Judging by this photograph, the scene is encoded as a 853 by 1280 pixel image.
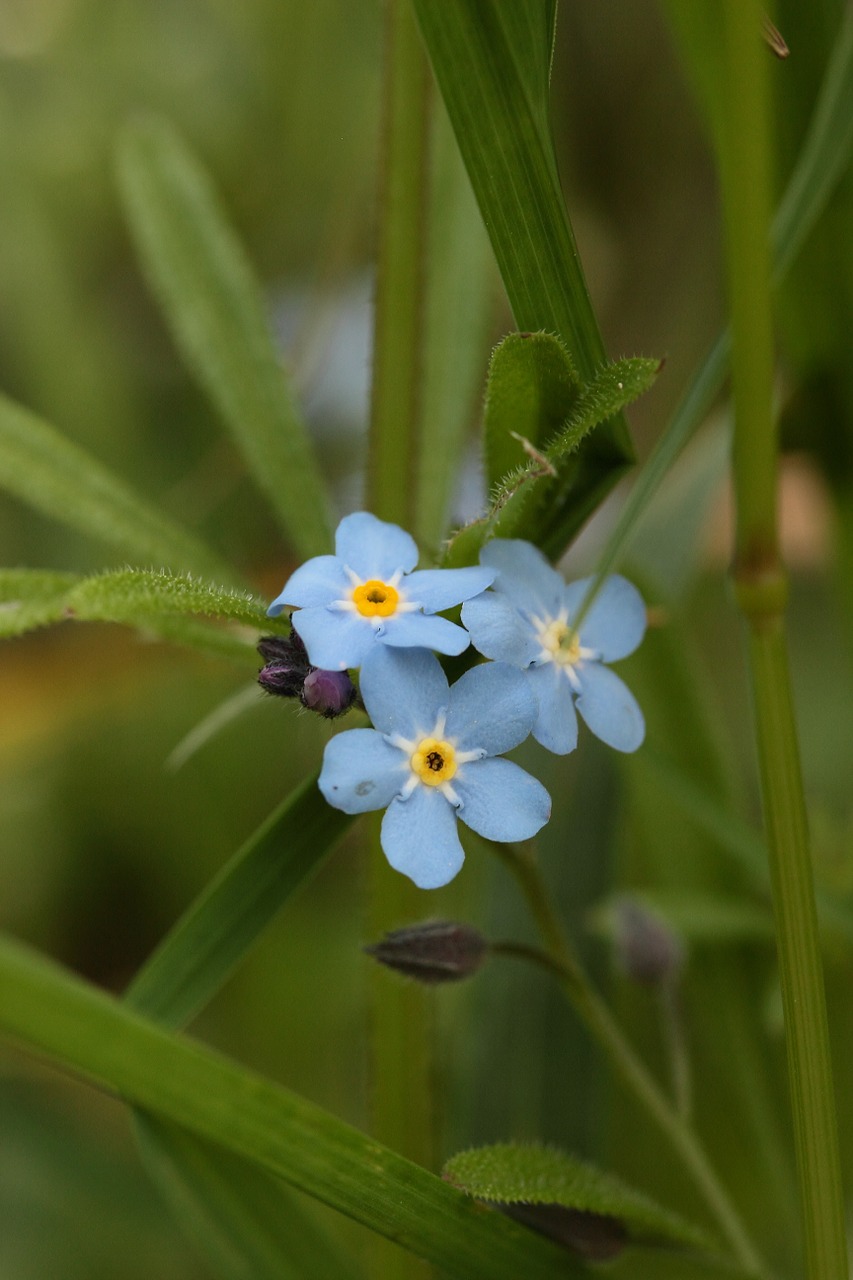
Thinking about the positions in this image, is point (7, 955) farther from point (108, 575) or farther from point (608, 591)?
point (608, 591)

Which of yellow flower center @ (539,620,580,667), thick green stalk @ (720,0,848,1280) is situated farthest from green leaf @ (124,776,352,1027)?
thick green stalk @ (720,0,848,1280)

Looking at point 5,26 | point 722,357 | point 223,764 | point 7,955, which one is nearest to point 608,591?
point 722,357

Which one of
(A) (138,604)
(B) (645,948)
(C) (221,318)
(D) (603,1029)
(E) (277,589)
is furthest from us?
(E) (277,589)

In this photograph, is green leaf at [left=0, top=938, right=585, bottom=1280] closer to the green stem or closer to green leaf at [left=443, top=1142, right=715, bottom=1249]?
green leaf at [left=443, top=1142, right=715, bottom=1249]

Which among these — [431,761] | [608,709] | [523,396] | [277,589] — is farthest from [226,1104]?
[277,589]

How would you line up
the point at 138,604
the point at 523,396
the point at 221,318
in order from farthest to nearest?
1. the point at 221,318
2. the point at 523,396
3. the point at 138,604

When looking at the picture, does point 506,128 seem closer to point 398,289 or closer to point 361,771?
point 398,289
